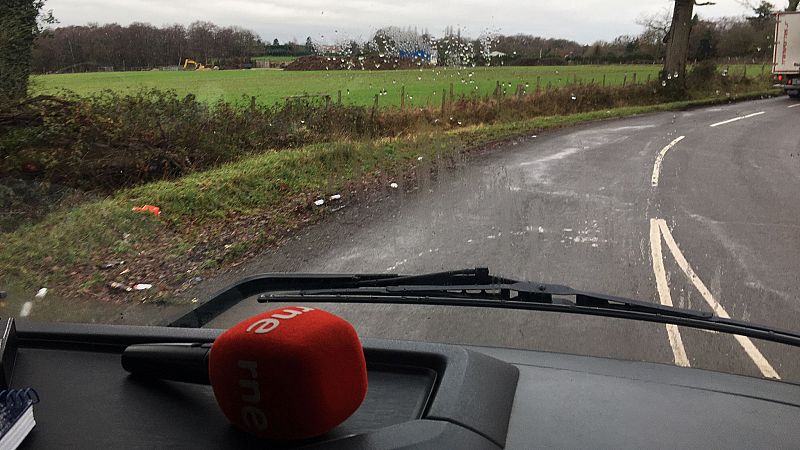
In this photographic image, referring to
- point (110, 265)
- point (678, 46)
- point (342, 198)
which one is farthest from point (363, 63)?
point (678, 46)

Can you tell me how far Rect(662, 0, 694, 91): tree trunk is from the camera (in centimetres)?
2869

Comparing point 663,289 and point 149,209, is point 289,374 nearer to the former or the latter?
point 663,289

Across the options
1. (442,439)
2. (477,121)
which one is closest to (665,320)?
(442,439)

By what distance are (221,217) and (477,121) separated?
13.1 metres

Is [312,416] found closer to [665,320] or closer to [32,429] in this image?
[32,429]

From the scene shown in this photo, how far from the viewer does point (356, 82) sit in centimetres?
1616

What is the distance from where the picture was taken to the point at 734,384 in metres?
2.03

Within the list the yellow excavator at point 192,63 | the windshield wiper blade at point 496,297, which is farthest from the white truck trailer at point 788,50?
the windshield wiper blade at point 496,297

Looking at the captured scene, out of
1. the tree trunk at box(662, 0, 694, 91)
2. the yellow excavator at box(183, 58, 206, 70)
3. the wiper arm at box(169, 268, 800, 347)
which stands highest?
the tree trunk at box(662, 0, 694, 91)

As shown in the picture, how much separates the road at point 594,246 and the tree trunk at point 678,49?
58.3ft

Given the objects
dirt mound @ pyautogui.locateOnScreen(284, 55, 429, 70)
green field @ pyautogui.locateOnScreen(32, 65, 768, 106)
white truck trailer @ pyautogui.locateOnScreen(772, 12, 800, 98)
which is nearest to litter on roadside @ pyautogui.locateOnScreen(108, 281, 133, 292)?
green field @ pyautogui.locateOnScreen(32, 65, 768, 106)

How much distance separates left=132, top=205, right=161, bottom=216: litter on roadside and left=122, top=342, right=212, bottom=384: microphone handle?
609 cm

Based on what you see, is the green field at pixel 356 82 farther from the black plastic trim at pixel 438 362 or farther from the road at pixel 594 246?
the black plastic trim at pixel 438 362

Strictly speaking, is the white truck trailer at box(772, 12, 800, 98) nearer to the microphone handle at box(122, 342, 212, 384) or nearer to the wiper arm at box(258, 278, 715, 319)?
the wiper arm at box(258, 278, 715, 319)
